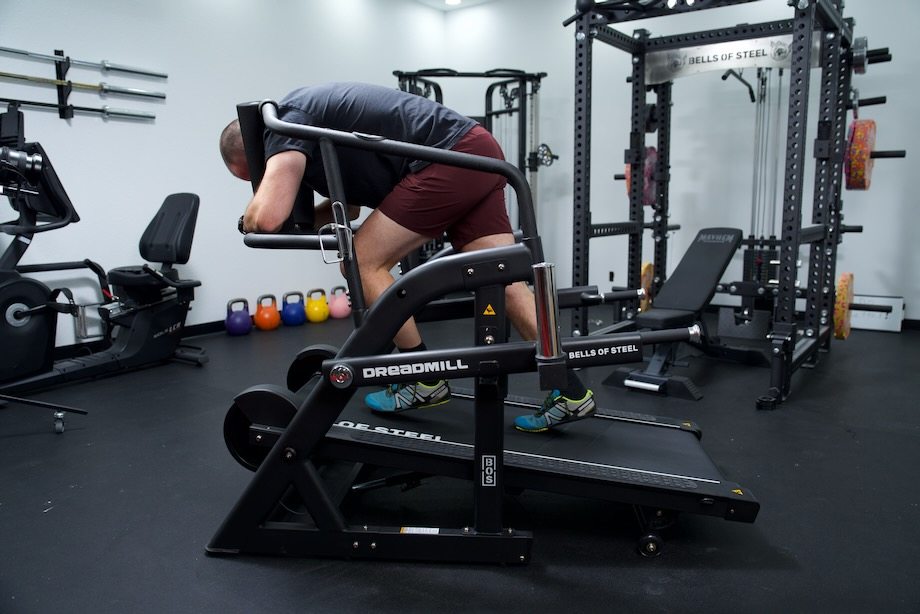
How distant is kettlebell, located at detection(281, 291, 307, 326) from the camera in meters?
5.21

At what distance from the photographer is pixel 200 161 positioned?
4793mm

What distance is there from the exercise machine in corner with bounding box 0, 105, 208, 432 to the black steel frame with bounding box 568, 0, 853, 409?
8.01 ft

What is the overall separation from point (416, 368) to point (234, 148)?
910 mm

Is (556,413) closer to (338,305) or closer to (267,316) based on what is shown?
(267,316)

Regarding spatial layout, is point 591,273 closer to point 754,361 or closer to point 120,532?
point 754,361

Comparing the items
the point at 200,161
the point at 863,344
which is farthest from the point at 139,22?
the point at 863,344

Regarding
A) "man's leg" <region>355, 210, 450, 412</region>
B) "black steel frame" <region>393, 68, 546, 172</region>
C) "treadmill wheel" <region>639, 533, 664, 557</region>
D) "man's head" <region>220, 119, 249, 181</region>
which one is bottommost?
"treadmill wheel" <region>639, 533, 664, 557</region>

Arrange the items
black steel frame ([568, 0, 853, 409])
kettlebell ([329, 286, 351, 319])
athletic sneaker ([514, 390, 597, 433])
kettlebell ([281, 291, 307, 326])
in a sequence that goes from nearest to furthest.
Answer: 1. athletic sneaker ([514, 390, 597, 433])
2. black steel frame ([568, 0, 853, 409])
3. kettlebell ([281, 291, 307, 326])
4. kettlebell ([329, 286, 351, 319])

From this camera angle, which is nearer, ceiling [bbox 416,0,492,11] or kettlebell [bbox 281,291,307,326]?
kettlebell [bbox 281,291,307,326]

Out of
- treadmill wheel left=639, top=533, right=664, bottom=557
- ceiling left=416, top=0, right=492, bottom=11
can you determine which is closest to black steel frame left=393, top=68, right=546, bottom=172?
ceiling left=416, top=0, right=492, bottom=11

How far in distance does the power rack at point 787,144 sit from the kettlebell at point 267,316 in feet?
8.41

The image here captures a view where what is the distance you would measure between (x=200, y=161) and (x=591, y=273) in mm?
3526

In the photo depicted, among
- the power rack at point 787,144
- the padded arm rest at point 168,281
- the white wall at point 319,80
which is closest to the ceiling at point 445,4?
the white wall at point 319,80

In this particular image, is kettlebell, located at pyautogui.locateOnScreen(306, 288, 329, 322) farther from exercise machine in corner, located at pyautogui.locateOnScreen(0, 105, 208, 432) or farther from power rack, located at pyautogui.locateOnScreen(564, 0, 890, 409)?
power rack, located at pyautogui.locateOnScreen(564, 0, 890, 409)
